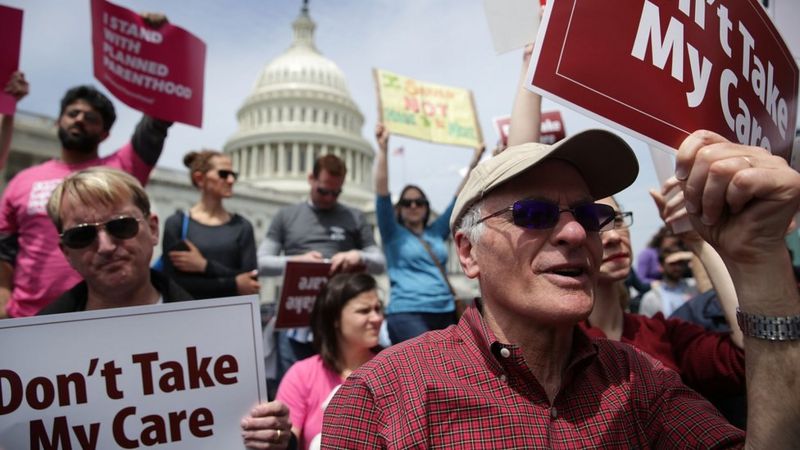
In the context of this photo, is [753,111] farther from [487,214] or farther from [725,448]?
[725,448]

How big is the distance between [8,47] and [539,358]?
3670 millimetres

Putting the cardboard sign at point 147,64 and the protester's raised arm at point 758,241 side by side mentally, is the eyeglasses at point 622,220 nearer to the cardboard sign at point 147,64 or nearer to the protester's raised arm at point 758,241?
the protester's raised arm at point 758,241

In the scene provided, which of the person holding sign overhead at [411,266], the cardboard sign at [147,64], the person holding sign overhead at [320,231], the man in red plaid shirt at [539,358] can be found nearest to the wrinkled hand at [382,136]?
the person holding sign overhead at [411,266]

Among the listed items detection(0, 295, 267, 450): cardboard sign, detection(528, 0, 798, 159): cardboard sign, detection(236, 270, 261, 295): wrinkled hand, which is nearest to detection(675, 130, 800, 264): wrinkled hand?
detection(528, 0, 798, 159): cardboard sign

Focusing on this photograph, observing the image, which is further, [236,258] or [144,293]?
[236,258]

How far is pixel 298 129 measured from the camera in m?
61.8

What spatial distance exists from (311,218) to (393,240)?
0.69m

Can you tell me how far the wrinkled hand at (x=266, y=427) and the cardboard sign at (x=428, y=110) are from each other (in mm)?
4030

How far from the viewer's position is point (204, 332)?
1867 millimetres

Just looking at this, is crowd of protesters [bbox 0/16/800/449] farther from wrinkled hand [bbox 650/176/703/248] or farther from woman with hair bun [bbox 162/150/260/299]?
woman with hair bun [bbox 162/150/260/299]

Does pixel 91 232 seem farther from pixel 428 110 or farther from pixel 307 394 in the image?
pixel 428 110

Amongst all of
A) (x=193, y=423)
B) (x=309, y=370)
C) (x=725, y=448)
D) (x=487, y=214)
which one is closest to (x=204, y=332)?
(x=193, y=423)

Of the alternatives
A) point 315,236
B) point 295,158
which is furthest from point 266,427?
point 295,158

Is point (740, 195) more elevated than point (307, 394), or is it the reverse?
point (740, 195)
